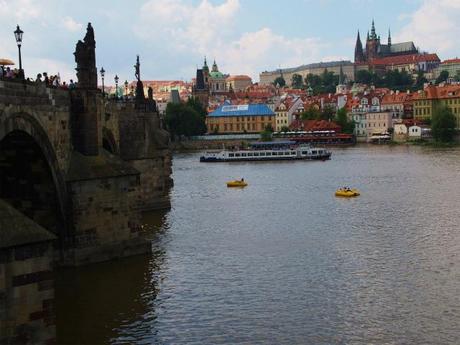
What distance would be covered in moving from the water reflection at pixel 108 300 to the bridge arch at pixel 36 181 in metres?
2.11

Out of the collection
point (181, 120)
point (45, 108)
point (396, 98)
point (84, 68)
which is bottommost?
point (45, 108)

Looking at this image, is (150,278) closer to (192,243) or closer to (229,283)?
(229,283)

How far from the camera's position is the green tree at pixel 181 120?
14488cm

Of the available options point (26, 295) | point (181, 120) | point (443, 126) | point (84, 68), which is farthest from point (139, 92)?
point (181, 120)

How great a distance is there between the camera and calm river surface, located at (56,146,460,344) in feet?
64.3

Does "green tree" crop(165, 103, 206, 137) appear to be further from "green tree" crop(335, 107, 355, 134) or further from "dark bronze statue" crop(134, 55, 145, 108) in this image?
"dark bronze statue" crop(134, 55, 145, 108)

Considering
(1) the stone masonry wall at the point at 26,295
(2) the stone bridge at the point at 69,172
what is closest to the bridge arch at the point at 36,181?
(2) the stone bridge at the point at 69,172

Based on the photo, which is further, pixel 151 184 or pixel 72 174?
pixel 151 184

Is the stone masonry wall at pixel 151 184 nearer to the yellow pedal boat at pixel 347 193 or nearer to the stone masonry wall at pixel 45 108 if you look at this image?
the yellow pedal boat at pixel 347 193

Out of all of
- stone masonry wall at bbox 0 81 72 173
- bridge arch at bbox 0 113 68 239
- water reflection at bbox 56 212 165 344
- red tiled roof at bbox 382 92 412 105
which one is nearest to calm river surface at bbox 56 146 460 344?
water reflection at bbox 56 212 165 344

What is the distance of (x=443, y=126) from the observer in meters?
124

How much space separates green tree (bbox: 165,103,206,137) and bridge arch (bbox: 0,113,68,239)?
387ft

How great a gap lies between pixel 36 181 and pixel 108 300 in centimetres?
573

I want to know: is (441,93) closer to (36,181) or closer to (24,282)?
(36,181)
